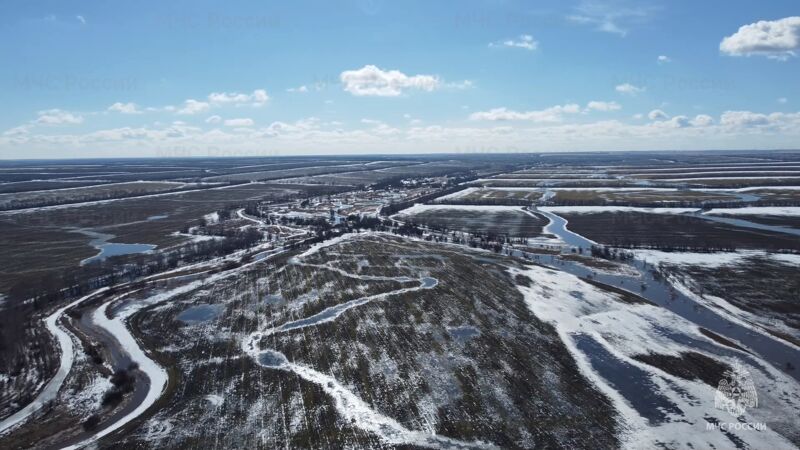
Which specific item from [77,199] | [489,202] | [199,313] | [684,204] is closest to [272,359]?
[199,313]

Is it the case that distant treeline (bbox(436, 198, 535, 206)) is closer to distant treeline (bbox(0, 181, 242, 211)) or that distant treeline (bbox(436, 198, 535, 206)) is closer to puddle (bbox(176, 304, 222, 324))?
puddle (bbox(176, 304, 222, 324))

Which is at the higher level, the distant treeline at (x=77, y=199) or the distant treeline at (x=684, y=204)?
the distant treeline at (x=77, y=199)

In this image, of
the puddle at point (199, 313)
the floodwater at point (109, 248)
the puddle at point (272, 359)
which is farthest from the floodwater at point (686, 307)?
the floodwater at point (109, 248)

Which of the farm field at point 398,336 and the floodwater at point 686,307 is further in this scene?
the floodwater at point 686,307

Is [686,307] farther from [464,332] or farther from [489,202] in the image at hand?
[489,202]

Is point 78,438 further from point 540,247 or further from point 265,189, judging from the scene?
point 265,189

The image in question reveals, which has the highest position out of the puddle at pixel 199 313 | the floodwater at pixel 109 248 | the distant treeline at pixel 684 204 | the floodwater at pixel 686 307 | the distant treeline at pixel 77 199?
the distant treeline at pixel 77 199

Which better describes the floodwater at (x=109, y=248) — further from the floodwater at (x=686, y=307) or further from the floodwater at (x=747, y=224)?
the floodwater at (x=747, y=224)
